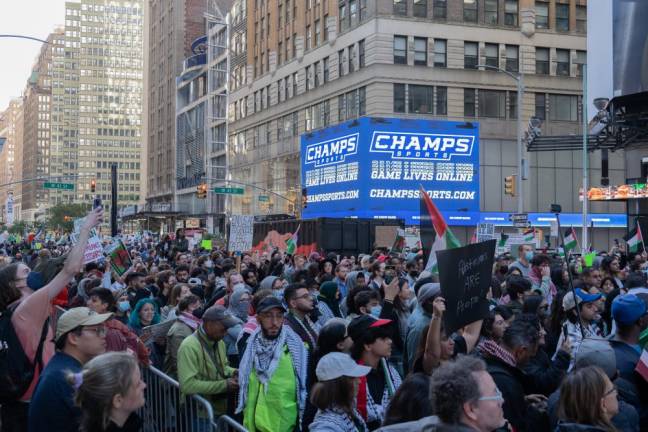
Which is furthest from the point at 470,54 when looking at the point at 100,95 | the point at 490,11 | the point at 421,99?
the point at 100,95

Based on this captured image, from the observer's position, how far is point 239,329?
8.07 metres

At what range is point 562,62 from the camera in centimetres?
5209

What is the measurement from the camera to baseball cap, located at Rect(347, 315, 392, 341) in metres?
5.41

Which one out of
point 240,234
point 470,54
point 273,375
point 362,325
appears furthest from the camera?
point 470,54

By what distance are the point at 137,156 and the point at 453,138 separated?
147 m

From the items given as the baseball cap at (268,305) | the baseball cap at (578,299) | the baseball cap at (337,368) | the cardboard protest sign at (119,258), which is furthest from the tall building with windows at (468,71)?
the baseball cap at (337,368)

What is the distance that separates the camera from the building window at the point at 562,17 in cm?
5212

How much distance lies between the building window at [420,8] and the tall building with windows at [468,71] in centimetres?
6

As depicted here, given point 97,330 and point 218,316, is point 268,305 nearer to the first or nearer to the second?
point 218,316

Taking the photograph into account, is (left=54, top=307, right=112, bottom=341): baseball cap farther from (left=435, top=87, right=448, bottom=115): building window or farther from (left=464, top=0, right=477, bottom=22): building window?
(left=464, top=0, right=477, bottom=22): building window

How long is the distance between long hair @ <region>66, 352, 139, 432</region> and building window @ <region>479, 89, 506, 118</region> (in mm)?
48042

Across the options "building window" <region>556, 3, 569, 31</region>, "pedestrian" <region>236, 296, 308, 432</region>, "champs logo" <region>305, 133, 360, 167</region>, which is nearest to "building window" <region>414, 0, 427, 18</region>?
"champs logo" <region>305, 133, 360, 167</region>

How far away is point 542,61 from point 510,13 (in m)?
3.89

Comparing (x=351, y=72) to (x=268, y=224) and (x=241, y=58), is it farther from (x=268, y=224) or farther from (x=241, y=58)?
(x=241, y=58)
